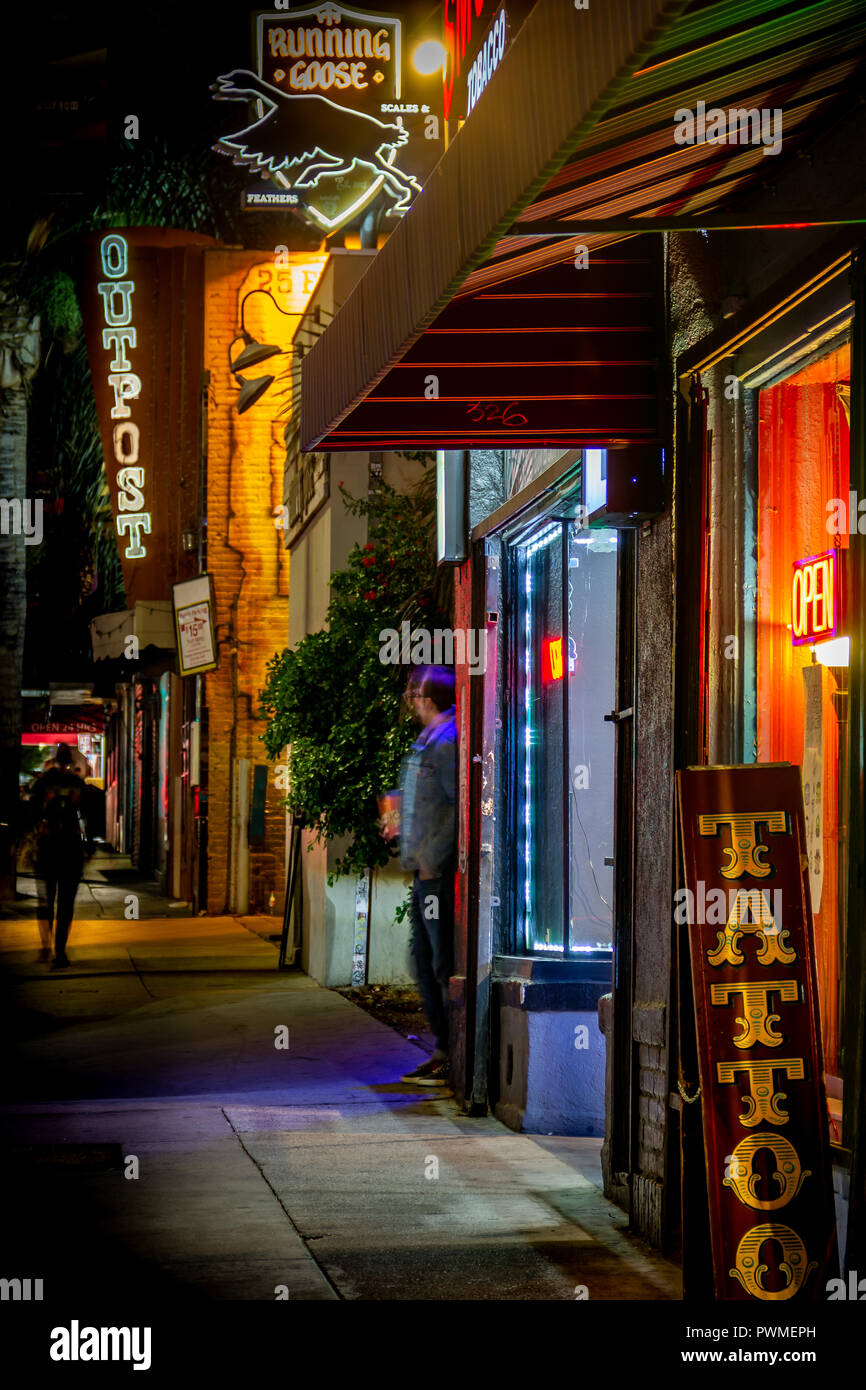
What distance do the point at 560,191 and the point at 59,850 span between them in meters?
11.1

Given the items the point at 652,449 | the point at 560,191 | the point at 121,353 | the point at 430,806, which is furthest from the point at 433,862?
the point at 121,353

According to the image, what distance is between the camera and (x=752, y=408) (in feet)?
18.1

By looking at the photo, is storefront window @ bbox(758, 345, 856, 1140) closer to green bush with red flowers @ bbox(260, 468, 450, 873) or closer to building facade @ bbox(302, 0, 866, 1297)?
building facade @ bbox(302, 0, 866, 1297)

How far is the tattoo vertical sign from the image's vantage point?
393 cm

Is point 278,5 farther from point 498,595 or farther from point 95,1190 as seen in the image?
point 95,1190

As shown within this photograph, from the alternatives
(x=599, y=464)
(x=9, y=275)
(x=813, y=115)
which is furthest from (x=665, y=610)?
(x=9, y=275)

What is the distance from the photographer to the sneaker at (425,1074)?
28.4 feet

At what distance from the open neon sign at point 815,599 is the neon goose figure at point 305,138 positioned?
35.7ft

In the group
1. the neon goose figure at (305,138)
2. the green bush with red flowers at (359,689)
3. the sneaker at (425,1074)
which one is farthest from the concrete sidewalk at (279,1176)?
the neon goose figure at (305,138)

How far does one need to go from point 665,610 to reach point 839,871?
147 centimetres

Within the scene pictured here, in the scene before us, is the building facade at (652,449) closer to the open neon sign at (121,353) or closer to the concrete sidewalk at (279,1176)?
the concrete sidewalk at (279,1176)

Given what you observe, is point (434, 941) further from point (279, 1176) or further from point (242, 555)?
point (242, 555)

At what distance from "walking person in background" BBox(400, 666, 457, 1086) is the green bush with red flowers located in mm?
2314

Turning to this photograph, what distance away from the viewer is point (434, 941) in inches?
347
